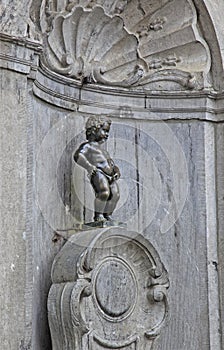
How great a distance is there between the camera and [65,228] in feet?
17.2

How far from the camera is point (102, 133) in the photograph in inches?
203

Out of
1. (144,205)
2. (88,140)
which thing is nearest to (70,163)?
(88,140)

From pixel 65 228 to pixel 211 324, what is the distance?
3.33ft

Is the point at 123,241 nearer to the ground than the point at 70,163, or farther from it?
nearer to the ground

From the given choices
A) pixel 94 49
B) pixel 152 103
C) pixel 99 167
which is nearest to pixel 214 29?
pixel 152 103

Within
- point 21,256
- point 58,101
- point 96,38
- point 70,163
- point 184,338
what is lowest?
point 184,338

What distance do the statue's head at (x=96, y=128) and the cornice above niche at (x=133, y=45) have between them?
1.05 ft

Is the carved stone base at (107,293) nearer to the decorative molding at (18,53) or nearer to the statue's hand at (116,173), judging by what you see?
the statue's hand at (116,173)

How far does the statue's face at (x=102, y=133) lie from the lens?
16.9 feet

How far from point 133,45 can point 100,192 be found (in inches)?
39.1

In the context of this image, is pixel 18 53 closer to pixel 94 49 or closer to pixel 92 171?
pixel 92 171

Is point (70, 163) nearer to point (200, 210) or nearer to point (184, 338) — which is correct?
point (200, 210)

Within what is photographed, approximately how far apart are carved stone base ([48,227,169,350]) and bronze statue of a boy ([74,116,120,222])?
22 cm

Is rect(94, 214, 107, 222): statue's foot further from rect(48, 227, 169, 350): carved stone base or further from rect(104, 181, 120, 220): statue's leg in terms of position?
rect(48, 227, 169, 350): carved stone base
